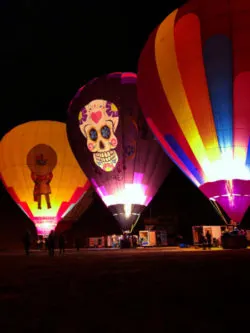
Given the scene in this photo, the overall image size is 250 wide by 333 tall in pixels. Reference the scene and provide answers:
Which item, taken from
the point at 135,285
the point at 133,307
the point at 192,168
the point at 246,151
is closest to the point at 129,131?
the point at 192,168

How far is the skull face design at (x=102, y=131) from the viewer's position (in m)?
16.4

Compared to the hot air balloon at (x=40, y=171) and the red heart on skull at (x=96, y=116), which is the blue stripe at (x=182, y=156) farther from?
the hot air balloon at (x=40, y=171)

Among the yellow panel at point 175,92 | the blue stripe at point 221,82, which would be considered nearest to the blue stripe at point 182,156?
the yellow panel at point 175,92

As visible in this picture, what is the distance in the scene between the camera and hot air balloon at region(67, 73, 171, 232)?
16.2m

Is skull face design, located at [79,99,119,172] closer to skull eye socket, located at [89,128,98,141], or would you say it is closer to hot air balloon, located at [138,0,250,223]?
skull eye socket, located at [89,128,98,141]

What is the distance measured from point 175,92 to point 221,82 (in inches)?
57.9

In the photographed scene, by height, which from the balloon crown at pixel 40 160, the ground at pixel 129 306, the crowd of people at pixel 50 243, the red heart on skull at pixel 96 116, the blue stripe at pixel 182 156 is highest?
the red heart on skull at pixel 96 116

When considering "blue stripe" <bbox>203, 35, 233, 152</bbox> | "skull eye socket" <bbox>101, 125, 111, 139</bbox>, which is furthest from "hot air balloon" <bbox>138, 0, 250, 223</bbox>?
"skull eye socket" <bbox>101, 125, 111, 139</bbox>

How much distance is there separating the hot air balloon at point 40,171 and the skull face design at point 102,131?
4.43m

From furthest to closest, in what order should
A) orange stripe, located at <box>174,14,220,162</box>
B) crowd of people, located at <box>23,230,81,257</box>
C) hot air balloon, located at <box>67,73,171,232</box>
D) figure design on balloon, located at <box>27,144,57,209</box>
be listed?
figure design on balloon, located at <box>27,144,57,209</box> < hot air balloon, located at <box>67,73,171,232</box> < crowd of people, located at <box>23,230,81,257</box> < orange stripe, located at <box>174,14,220,162</box>

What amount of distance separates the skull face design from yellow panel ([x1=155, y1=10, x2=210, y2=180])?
4033 millimetres

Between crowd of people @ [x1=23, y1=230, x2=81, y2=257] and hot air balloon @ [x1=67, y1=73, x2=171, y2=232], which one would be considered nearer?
crowd of people @ [x1=23, y1=230, x2=81, y2=257]

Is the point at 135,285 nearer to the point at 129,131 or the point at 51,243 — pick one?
the point at 51,243

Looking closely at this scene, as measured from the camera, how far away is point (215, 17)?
11742 millimetres
